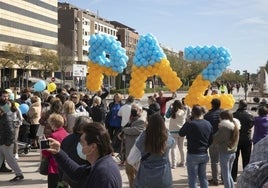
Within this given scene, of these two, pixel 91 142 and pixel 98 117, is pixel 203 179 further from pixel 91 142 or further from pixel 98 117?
pixel 98 117

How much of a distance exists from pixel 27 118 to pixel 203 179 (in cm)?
775

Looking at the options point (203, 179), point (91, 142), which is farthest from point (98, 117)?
point (91, 142)

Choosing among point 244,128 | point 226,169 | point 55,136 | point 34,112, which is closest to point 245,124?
point 244,128

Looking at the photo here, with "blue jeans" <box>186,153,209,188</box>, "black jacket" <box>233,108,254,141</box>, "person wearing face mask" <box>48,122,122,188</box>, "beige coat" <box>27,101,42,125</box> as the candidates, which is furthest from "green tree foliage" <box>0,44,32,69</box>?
"person wearing face mask" <box>48,122,122,188</box>

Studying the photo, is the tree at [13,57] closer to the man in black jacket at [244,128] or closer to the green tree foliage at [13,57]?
the green tree foliage at [13,57]

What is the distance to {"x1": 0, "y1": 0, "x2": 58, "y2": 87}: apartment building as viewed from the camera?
7300 centimetres

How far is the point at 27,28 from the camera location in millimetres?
82812

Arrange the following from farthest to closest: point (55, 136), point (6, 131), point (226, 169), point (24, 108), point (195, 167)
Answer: point (24, 108) < point (6, 131) < point (226, 169) < point (195, 167) < point (55, 136)

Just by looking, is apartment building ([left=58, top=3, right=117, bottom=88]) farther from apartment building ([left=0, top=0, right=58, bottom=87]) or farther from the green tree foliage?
the green tree foliage

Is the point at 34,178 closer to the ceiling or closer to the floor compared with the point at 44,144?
closer to the floor

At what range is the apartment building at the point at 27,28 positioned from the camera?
2874 inches

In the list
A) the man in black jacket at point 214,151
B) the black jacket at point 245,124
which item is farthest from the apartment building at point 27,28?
the black jacket at point 245,124

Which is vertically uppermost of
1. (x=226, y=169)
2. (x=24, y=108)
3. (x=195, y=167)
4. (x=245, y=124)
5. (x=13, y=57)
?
(x=13, y=57)

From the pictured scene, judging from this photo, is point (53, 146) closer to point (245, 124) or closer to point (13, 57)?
point (245, 124)
